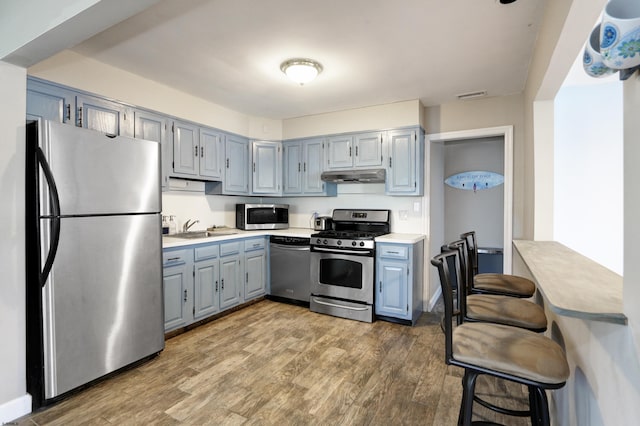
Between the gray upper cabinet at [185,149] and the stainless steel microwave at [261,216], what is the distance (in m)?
0.88

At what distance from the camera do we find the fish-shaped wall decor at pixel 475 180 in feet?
17.3

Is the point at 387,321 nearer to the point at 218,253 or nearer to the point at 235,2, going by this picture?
the point at 218,253

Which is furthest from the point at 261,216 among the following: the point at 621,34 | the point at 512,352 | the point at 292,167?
the point at 621,34

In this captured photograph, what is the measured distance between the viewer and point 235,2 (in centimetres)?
192

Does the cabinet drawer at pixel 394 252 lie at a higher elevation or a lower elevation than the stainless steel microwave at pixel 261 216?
lower

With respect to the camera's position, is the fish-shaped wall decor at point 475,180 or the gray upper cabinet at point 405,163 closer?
the gray upper cabinet at point 405,163

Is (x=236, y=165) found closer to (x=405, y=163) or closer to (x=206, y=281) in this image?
(x=206, y=281)

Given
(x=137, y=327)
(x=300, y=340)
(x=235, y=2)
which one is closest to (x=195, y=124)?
(x=235, y=2)

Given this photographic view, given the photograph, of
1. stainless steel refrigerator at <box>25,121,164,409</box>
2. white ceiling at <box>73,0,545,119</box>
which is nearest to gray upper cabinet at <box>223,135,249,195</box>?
white ceiling at <box>73,0,545,119</box>

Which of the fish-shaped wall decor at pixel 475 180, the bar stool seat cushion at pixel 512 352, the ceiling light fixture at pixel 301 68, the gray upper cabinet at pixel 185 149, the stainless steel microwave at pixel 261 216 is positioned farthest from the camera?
the fish-shaped wall decor at pixel 475 180

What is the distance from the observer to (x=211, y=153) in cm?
375

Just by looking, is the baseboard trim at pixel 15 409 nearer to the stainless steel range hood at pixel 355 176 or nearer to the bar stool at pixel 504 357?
the bar stool at pixel 504 357

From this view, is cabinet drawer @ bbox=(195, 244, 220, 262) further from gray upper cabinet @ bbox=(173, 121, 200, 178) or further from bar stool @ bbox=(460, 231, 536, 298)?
bar stool @ bbox=(460, 231, 536, 298)

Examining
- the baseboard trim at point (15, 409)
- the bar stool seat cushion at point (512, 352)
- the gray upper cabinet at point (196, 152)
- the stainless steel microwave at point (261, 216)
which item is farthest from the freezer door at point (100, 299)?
the bar stool seat cushion at point (512, 352)
